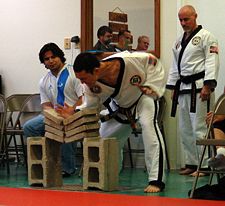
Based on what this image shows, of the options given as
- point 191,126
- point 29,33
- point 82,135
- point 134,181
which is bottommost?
point 134,181

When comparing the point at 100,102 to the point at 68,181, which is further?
the point at 68,181

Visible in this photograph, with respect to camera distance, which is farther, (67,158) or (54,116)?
(67,158)

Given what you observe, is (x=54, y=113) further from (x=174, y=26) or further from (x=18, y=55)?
(x=18, y=55)

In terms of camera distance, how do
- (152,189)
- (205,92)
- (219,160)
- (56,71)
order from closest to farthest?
(219,160) → (152,189) → (205,92) → (56,71)

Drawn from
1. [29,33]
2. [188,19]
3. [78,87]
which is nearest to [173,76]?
[188,19]

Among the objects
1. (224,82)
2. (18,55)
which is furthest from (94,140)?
(18,55)

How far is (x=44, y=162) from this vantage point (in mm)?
4066

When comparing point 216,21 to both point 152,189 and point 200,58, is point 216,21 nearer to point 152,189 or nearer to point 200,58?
point 200,58

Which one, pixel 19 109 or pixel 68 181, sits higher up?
pixel 19 109

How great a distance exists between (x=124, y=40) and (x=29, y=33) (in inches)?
50.8

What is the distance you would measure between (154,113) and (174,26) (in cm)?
191

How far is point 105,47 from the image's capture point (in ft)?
19.0

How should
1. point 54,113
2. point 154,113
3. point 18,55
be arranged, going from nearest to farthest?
point 154,113 → point 54,113 → point 18,55

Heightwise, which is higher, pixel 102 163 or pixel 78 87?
pixel 78 87
